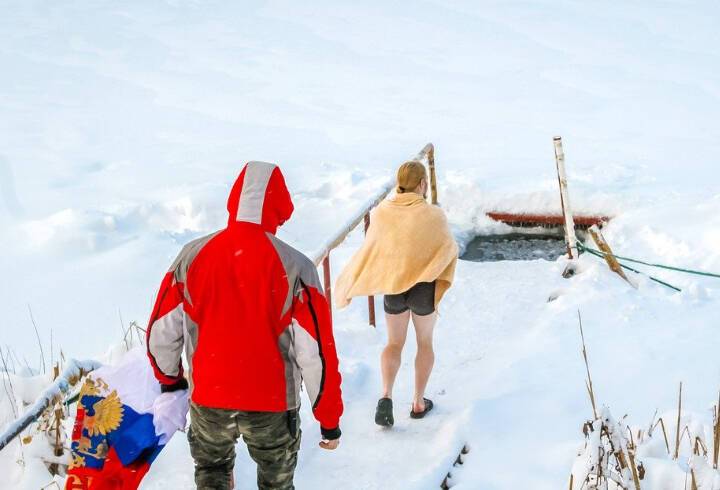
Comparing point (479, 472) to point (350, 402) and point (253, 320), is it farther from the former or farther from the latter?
point (253, 320)

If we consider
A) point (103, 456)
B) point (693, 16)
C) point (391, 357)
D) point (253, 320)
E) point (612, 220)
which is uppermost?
point (693, 16)

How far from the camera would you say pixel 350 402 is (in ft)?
13.4

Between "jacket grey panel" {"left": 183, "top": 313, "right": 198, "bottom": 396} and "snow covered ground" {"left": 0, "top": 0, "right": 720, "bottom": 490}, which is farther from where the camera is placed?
"snow covered ground" {"left": 0, "top": 0, "right": 720, "bottom": 490}

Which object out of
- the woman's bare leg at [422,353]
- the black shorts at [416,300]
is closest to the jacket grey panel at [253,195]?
the black shorts at [416,300]

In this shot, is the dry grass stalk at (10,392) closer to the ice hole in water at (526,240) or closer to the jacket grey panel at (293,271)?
the jacket grey panel at (293,271)

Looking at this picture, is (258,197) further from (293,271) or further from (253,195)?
(293,271)

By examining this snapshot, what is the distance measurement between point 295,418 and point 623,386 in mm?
2397

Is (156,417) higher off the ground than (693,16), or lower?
lower

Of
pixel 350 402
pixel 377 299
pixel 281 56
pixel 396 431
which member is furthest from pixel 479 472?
pixel 281 56

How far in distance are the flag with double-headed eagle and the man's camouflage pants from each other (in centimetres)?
17

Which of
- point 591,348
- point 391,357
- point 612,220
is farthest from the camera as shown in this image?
point 612,220

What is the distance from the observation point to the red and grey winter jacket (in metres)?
2.24

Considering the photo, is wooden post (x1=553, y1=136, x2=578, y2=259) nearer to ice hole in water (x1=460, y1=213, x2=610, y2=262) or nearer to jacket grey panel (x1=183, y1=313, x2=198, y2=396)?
ice hole in water (x1=460, y1=213, x2=610, y2=262)

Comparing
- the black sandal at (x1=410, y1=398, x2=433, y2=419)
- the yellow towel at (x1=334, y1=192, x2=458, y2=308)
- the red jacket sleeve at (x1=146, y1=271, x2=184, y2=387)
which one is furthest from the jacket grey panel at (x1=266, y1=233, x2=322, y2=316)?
the black sandal at (x1=410, y1=398, x2=433, y2=419)
